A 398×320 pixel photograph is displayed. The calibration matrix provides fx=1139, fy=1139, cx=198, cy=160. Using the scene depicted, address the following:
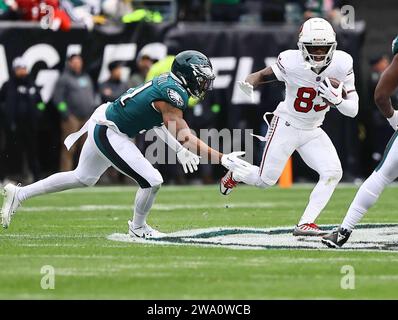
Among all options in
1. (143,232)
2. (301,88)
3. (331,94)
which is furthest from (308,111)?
(143,232)

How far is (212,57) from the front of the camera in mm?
16094

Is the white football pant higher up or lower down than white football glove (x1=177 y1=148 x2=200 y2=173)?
lower down

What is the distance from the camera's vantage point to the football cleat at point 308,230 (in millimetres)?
8906

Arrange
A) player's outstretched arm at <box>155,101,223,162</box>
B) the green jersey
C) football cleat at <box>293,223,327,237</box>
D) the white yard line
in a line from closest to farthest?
1. player's outstretched arm at <box>155,101,223,162</box>
2. the green jersey
3. football cleat at <box>293,223,327,237</box>
4. the white yard line

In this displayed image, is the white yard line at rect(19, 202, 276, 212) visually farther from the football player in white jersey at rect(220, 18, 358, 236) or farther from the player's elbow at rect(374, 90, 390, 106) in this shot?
the player's elbow at rect(374, 90, 390, 106)

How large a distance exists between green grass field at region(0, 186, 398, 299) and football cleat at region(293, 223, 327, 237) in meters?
0.84

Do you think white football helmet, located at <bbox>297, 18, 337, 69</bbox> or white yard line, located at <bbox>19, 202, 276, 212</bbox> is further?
white yard line, located at <bbox>19, 202, 276, 212</bbox>

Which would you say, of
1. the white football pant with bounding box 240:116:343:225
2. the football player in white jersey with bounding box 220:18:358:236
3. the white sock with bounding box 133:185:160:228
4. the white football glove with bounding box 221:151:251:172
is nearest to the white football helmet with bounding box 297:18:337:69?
the football player in white jersey with bounding box 220:18:358:236

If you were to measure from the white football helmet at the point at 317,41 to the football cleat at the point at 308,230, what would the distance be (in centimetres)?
125

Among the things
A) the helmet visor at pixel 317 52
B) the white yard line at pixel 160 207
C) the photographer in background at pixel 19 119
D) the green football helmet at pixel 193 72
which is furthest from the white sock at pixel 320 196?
the photographer in background at pixel 19 119

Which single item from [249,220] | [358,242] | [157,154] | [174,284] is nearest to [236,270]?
[174,284]

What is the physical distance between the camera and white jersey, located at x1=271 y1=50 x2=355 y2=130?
8.97 meters

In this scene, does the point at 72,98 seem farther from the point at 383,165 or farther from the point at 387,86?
the point at 387,86

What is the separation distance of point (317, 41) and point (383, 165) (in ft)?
4.30
